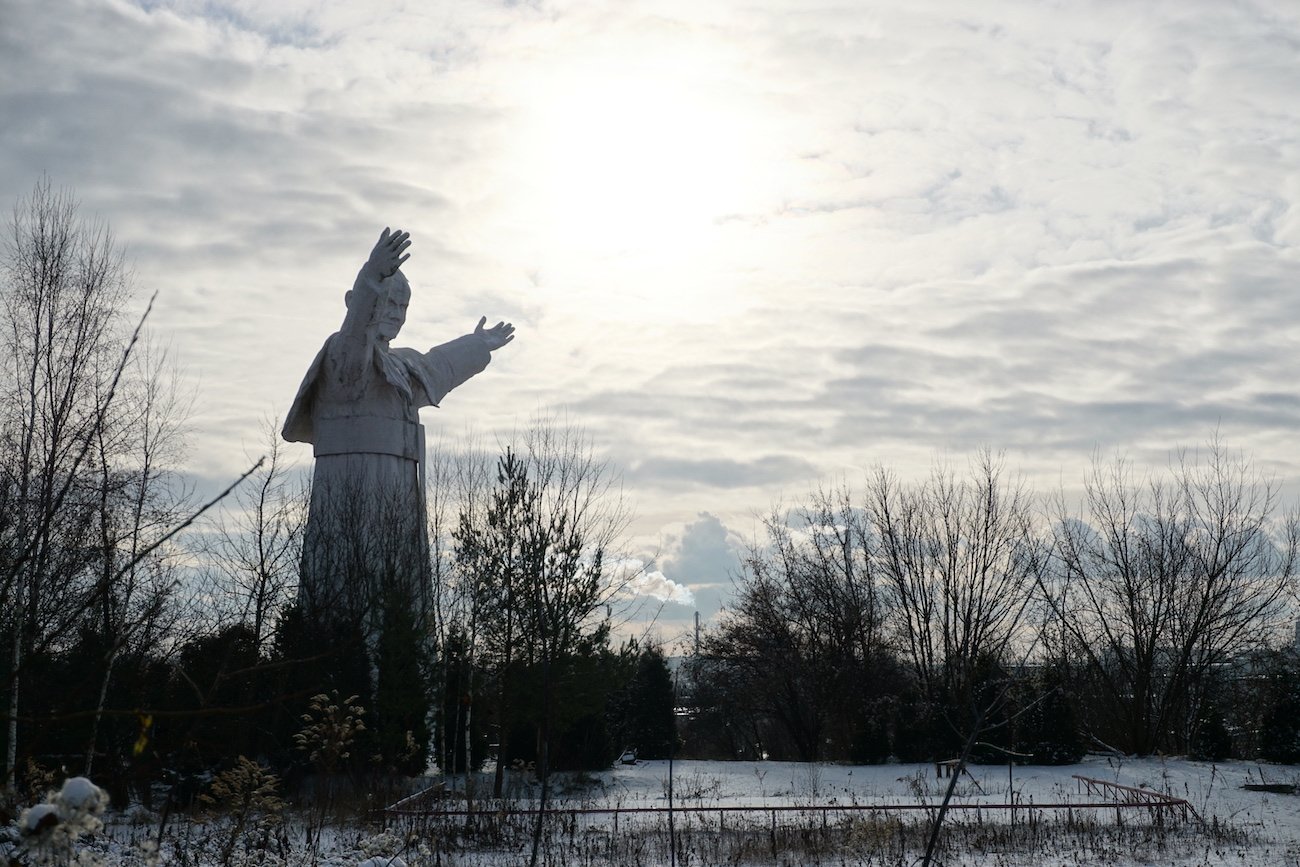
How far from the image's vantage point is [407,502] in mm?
20562

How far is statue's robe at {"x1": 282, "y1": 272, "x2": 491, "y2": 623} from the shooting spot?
1917 cm

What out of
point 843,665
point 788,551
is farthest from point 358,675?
point 788,551

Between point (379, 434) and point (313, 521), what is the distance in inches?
69.9

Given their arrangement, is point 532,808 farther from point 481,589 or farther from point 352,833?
point 481,589

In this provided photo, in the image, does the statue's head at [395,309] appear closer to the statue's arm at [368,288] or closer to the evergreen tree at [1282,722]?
the statue's arm at [368,288]

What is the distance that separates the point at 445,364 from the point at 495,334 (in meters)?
1.34

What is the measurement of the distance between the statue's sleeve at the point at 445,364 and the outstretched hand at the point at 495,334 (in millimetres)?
112

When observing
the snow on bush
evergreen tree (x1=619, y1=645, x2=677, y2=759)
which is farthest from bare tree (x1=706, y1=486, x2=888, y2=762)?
the snow on bush

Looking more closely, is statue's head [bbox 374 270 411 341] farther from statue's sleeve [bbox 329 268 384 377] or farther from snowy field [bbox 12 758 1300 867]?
snowy field [bbox 12 758 1300 867]

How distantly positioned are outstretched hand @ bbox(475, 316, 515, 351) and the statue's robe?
1085 mm

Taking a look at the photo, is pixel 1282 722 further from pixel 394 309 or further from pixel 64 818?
pixel 64 818

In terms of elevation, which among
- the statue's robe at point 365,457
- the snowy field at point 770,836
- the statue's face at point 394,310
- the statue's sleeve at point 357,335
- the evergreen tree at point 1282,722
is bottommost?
the snowy field at point 770,836

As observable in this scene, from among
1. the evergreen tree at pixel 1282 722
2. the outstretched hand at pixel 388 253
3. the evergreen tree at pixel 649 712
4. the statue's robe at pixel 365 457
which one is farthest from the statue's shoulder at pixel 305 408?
the evergreen tree at pixel 1282 722

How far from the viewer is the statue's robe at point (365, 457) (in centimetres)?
1917
